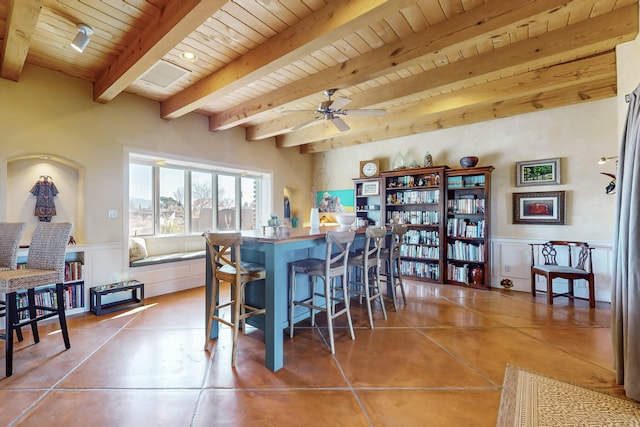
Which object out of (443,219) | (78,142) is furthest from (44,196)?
(443,219)

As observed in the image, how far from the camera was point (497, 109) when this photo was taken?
13.9 feet

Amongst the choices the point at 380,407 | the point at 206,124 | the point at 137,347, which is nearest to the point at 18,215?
the point at 137,347

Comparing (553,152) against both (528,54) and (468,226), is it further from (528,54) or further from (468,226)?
(528,54)

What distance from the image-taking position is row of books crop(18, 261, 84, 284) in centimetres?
332

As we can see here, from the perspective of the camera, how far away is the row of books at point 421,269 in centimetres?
485

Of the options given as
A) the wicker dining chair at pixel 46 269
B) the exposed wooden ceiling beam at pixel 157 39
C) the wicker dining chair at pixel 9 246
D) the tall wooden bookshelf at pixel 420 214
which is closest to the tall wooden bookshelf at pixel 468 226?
the tall wooden bookshelf at pixel 420 214

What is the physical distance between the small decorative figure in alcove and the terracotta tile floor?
128 cm

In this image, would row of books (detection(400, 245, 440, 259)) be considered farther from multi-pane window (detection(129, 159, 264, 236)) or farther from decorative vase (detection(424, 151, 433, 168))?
multi-pane window (detection(129, 159, 264, 236))

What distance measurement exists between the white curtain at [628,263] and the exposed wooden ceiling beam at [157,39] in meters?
2.82

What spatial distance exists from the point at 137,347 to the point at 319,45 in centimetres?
307

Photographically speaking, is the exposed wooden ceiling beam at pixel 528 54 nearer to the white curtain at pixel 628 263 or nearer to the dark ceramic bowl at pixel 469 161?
the white curtain at pixel 628 263

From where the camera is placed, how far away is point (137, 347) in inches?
99.9

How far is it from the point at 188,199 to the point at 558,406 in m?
5.39

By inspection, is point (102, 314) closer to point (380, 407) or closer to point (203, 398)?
point (203, 398)
